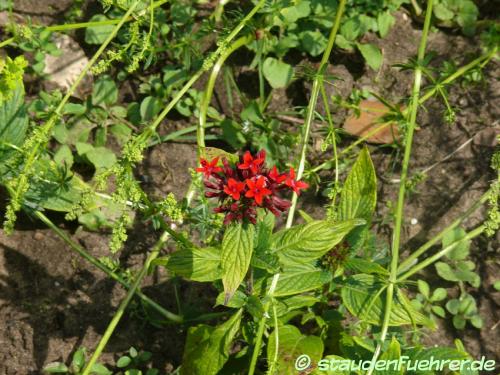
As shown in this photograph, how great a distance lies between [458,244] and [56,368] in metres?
1.67

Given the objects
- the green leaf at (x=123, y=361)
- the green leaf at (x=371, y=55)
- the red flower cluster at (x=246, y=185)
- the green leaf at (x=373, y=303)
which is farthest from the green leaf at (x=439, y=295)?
the green leaf at (x=123, y=361)

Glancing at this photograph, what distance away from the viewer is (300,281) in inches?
81.1

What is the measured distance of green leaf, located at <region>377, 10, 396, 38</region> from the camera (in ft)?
9.48

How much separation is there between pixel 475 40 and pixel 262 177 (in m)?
1.79

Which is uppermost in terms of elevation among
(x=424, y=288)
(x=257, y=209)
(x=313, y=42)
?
(x=313, y=42)

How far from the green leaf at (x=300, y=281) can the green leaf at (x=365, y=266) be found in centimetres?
8

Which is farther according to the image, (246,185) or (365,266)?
(365,266)

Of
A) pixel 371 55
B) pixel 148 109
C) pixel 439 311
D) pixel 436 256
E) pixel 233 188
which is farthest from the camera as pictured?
pixel 371 55

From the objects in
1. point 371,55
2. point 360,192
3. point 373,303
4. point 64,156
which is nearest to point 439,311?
point 373,303

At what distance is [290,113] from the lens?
2828mm

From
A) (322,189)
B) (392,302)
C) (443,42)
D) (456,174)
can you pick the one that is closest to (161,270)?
(322,189)

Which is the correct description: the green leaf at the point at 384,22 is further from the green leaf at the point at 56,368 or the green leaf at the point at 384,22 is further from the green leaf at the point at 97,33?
the green leaf at the point at 56,368

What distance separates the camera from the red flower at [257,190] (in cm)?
166

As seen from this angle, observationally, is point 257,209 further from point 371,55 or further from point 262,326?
point 371,55
